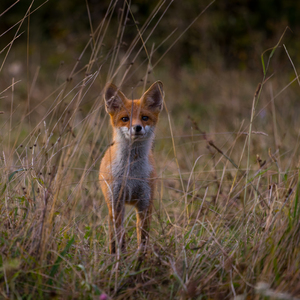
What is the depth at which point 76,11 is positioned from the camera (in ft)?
41.6

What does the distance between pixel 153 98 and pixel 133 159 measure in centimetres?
86

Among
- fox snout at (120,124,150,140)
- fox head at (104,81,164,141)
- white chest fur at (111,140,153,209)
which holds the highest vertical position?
fox head at (104,81,164,141)

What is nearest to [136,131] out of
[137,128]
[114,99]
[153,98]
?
[137,128]

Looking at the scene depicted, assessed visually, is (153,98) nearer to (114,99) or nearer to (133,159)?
(114,99)

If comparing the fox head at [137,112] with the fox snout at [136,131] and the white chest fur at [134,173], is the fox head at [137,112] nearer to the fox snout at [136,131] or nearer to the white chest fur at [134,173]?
the fox snout at [136,131]

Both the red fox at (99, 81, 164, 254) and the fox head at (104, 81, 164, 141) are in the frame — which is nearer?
the red fox at (99, 81, 164, 254)

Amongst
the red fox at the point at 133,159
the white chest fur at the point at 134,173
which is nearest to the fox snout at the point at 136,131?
the red fox at the point at 133,159

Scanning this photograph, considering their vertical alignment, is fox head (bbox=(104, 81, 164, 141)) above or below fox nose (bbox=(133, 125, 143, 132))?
above

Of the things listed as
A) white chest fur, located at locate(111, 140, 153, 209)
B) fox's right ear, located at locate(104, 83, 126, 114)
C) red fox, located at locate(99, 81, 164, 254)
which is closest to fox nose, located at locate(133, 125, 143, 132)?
red fox, located at locate(99, 81, 164, 254)

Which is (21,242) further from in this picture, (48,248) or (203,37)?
(203,37)

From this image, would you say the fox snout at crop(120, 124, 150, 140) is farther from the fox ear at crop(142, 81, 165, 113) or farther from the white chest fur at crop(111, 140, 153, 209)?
the fox ear at crop(142, 81, 165, 113)

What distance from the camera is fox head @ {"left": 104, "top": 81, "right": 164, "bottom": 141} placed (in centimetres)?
398

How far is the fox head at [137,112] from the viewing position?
13.1ft

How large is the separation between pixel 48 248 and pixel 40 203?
0.43 metres
